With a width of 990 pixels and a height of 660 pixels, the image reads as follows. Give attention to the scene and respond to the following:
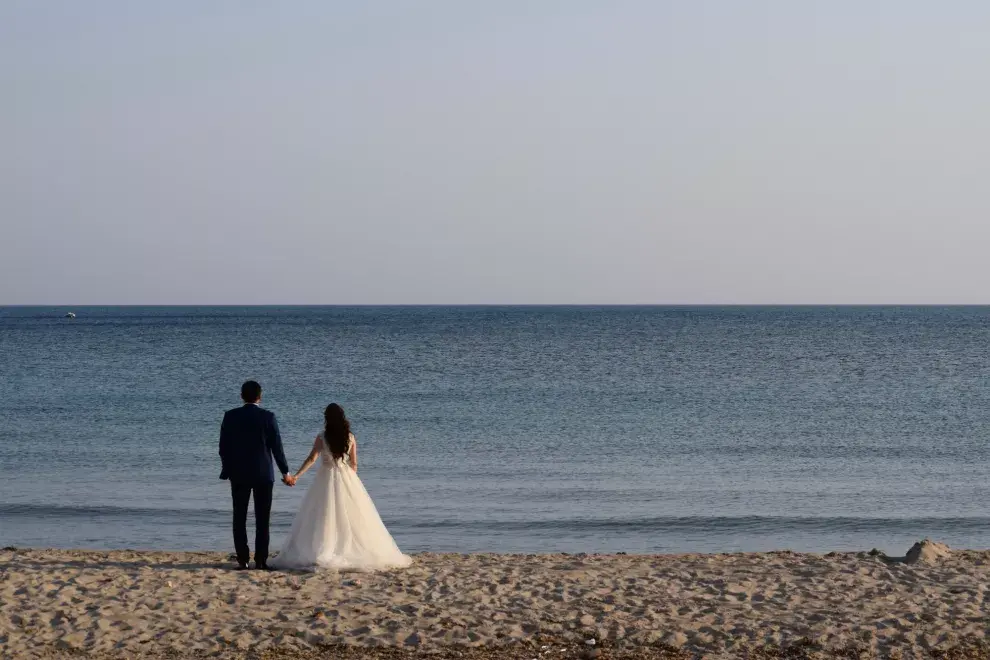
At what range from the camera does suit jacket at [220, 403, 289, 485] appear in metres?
10.4

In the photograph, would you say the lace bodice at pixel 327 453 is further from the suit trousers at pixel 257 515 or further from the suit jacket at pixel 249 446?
the suit trousers at pixel 257 515

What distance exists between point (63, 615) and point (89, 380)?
136 ft

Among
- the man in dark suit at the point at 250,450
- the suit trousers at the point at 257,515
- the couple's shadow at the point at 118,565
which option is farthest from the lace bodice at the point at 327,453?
the couple's shadow at the point at 118,565

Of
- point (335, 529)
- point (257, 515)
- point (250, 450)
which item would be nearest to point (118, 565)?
point (257, 515)

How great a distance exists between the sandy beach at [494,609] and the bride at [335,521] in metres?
0.28

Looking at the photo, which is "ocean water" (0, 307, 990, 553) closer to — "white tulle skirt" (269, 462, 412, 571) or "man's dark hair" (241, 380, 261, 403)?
"white tulle skirt" (269, 462, 412, 571)

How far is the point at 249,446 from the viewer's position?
1038 cm

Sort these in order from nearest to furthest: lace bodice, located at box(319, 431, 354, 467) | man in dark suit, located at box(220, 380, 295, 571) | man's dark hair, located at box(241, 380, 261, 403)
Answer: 1. man's dark hair, located at box(241, 380, 261, 403)
2. man in dark suit, located at box(220, 380, 295, 571)
3. lace bodice, located at box(319, 431, 354, 467)

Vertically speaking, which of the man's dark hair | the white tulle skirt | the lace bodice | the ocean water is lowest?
the ocean water

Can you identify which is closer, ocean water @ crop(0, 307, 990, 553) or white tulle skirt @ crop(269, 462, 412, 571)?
white tulle skirt @ crop(269, 462, 412, 571)

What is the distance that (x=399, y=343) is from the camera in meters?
84.5

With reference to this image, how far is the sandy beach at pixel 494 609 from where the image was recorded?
8.13 meters

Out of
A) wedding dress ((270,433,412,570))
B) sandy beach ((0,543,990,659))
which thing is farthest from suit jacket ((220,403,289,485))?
sandy beach ((0,543,990,659))

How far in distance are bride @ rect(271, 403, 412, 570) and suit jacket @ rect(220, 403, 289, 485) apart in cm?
41
